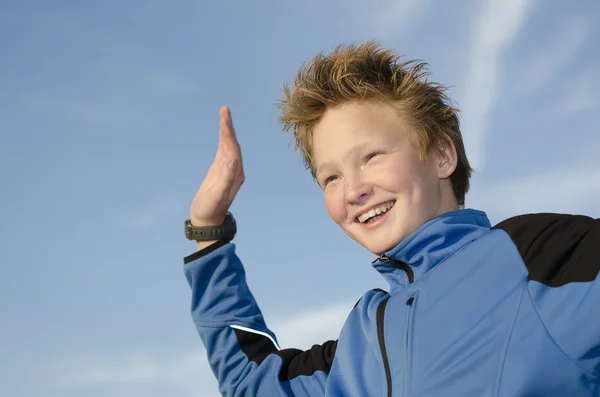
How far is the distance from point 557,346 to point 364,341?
114cm

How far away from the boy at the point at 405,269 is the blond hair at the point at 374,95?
0.01m

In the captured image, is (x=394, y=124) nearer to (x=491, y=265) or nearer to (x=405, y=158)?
(x=405, y=158)

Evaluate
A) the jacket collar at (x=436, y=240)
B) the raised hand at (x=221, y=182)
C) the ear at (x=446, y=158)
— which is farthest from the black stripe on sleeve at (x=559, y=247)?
the raised hand at (x=221, y=182)

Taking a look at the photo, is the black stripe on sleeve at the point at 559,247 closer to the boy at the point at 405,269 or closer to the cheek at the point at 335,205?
the boy at the point at 405,269

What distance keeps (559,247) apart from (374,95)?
4.64ft

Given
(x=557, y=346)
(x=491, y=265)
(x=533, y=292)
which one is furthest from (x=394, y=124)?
(x=557, y=346)

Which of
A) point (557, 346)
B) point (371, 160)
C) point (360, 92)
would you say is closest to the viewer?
point (557, 346)

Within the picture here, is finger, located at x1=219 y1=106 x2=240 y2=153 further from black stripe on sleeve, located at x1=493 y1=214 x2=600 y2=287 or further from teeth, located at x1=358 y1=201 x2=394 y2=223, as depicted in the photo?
black stripe on sleeve, located at x1=493 y1=214 x2=600 y2=287

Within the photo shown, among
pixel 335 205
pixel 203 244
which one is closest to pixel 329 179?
pixel 335 205

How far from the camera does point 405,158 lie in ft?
11.5

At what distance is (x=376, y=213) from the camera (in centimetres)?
351

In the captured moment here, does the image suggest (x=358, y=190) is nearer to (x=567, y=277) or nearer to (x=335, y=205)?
(x=335, y=205)

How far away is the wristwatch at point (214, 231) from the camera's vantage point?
406 centimetres

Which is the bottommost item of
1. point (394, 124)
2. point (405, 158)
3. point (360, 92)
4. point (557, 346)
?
point (557, 346)
